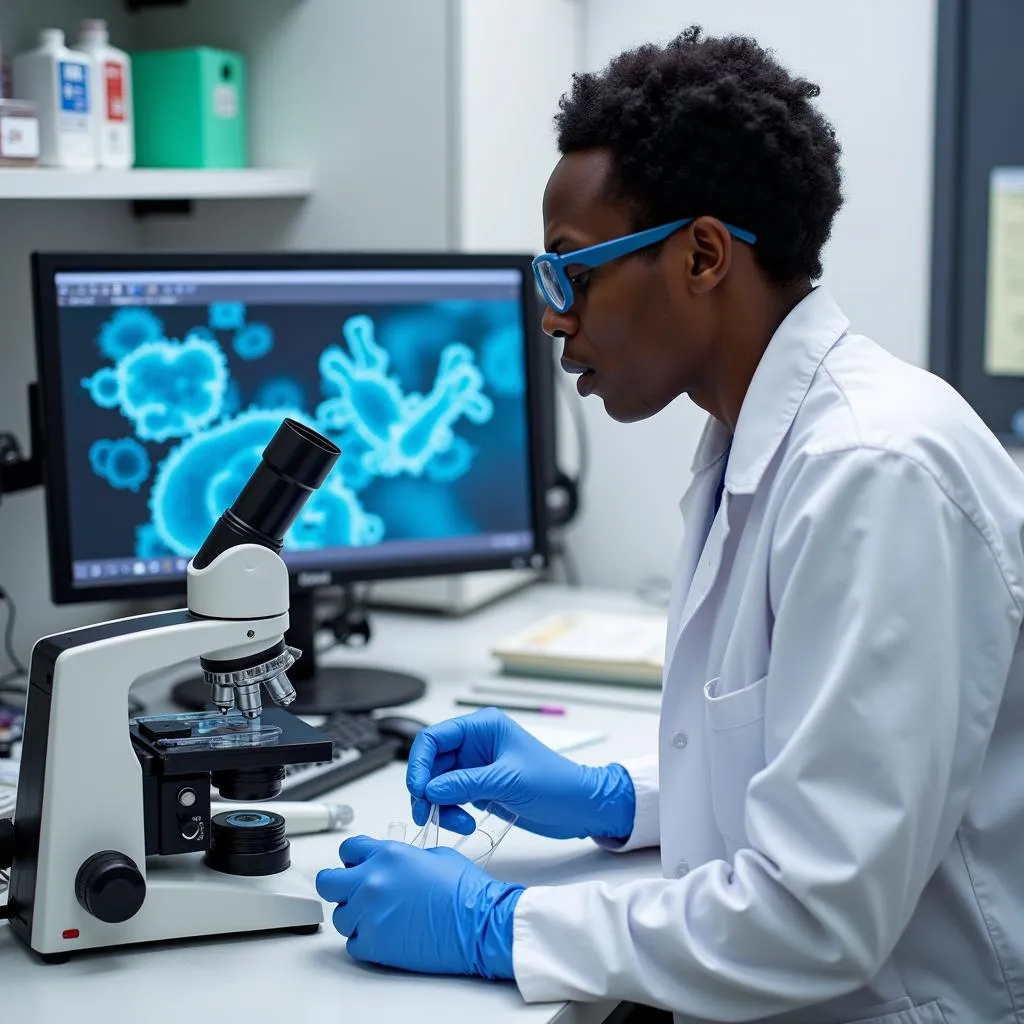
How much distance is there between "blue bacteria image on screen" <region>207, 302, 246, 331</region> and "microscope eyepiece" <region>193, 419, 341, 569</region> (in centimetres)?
56

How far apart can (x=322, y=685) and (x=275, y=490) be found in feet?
2.18

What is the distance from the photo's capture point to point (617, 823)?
1.28 meters

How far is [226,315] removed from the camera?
5.39ft

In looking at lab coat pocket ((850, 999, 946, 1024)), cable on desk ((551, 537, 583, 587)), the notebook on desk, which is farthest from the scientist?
cable on desk ((551, 537, 583, 587))

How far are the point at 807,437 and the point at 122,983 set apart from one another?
0.64 m

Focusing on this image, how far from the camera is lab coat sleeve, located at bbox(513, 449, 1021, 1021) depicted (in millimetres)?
929

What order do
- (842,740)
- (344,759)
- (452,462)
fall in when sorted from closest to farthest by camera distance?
(842,740) < (344,759) < (452,462)

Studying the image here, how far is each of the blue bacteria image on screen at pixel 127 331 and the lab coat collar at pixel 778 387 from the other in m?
0.77

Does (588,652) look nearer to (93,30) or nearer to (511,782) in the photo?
(511,782)

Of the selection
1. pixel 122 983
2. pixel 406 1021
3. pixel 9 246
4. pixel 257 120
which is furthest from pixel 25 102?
pixel 406 1021

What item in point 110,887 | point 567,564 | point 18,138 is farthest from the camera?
point 567,564

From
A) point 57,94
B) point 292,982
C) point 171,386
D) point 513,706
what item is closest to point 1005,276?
point 513,706

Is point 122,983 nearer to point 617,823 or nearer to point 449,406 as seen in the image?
point 617,823

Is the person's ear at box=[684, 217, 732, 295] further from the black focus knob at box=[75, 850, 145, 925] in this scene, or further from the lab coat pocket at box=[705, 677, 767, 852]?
the black focus knob at box=[75, 850, 145, 925]
